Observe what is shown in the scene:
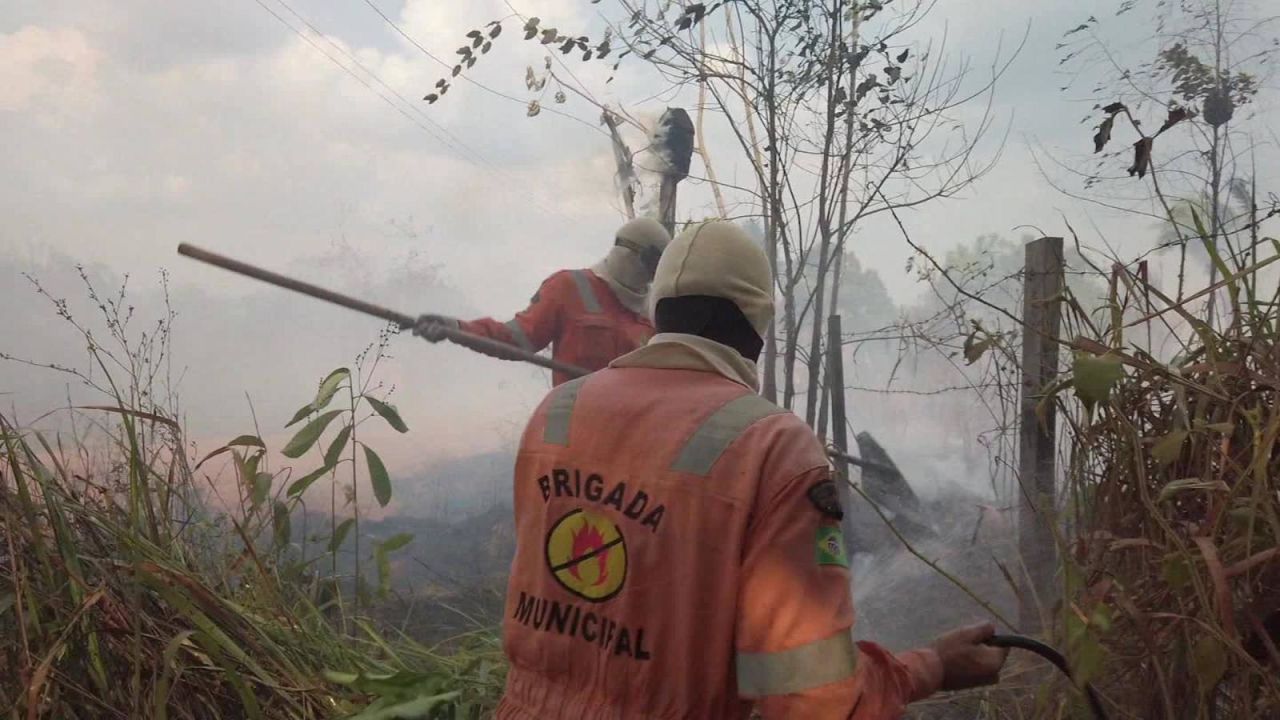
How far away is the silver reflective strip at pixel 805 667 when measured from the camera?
1365 mm

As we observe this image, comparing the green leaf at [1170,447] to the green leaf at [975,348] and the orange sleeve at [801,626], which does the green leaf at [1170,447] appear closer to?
the green leaf at [975,348]

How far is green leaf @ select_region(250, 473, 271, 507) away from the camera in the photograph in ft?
9.94

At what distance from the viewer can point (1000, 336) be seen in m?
2.09

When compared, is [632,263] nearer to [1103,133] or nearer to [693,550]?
[1103,133]

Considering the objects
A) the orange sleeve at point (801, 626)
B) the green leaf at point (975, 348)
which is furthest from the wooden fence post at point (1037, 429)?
the orange sleeve at point (801, 626)

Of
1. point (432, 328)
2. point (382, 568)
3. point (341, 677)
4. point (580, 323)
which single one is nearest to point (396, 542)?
point (382, 568)

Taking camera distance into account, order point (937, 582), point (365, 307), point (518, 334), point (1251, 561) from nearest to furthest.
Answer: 1. point (1251, 561)
2. point (365, 307)
3. point (518, 334)
4. point (937, 582)

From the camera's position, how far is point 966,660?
1.53 metres

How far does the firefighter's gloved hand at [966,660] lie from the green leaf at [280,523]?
8.10 feet

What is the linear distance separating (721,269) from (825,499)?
1.46ft

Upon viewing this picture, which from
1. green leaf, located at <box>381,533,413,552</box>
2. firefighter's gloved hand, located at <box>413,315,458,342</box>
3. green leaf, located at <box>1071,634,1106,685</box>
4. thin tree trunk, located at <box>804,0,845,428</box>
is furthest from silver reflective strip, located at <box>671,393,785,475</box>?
thin tree trunk, located at <box>804,0,845,428</box>

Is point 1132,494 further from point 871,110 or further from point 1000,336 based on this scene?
point 871,110

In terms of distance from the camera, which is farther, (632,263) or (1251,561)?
(632,263)

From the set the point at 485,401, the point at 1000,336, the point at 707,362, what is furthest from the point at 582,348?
the point at 485,401
